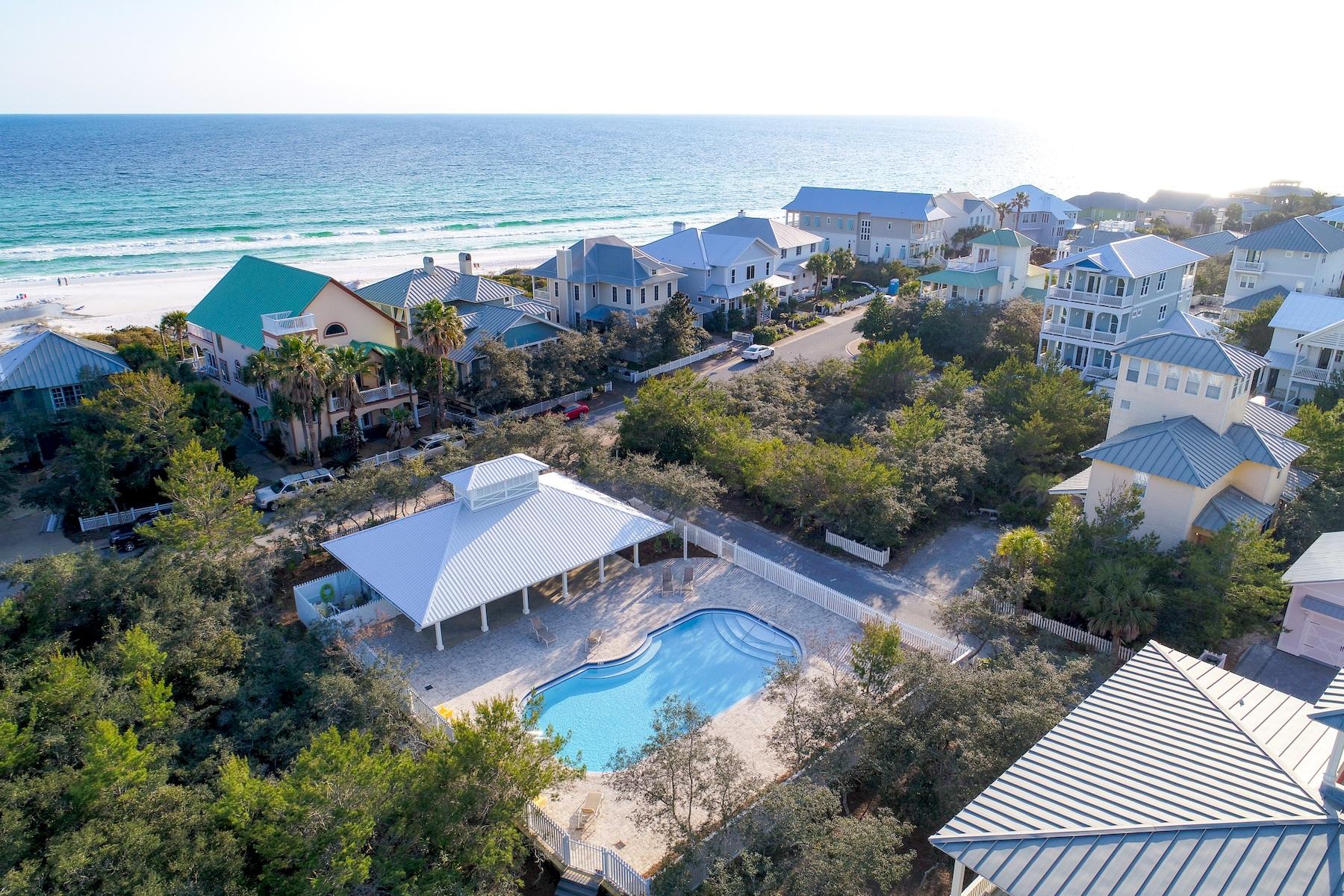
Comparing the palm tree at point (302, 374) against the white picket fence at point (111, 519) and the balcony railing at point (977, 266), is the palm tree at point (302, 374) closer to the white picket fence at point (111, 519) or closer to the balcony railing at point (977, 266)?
the white picket fence at point (111, 519)

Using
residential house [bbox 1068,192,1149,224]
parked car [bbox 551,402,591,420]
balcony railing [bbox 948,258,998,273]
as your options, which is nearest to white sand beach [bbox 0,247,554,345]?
parked car [bbox 551,402,591,420]

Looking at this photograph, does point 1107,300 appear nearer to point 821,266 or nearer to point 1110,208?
point 821,266

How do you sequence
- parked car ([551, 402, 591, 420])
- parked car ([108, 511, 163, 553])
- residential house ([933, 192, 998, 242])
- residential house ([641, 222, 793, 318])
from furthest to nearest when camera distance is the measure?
residential house ([933, 192, 998, 242]) → residential house ([641, 222, 793, 318]) → parked car ([551, 402, 591, 420]) → parked car ([108, 511, 163, 553])

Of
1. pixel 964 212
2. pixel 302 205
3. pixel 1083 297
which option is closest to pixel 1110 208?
pixel 964 212

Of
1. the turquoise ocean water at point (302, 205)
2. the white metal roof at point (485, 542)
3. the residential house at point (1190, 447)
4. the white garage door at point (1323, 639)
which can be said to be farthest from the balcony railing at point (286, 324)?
the turquoise ocean water at point (302, 205)

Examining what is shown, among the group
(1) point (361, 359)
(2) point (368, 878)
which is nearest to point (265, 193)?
(1) point (361, 359)

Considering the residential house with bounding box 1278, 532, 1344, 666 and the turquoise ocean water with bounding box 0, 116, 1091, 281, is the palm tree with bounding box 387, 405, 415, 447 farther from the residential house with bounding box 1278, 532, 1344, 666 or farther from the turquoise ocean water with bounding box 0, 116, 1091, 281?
the turquoise ocean water with bounding box 0, 116, 1091, 281
